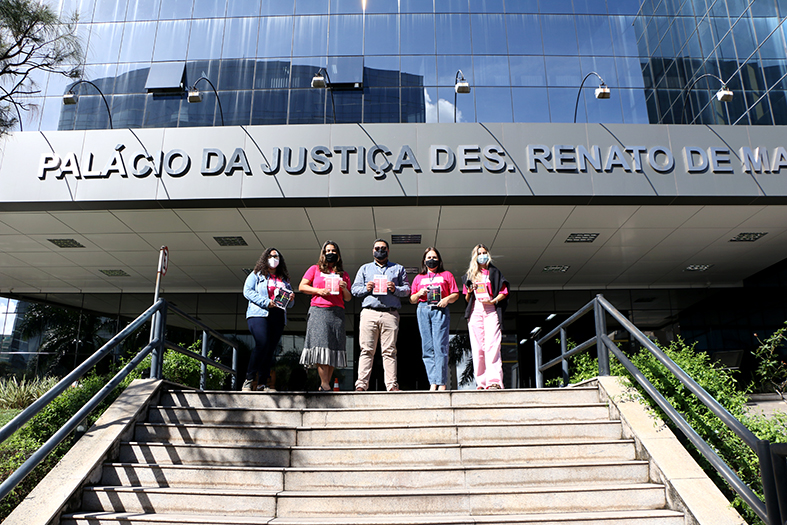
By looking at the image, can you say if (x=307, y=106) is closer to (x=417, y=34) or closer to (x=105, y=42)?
(x=417, y=34)

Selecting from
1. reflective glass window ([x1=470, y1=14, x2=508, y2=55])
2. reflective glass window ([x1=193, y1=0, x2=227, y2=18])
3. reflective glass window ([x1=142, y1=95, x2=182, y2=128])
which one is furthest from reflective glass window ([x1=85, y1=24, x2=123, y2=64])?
reflective glass window ([x1=470, y1=14, x2=508, y2=55])

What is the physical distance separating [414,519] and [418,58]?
12.5 metres

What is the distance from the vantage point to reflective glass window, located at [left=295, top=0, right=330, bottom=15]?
1462 centimetres

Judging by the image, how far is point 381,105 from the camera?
44.0 ft

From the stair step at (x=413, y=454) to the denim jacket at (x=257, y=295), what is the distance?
1809 mm

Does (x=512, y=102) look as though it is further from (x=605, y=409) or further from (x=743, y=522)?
(x=743, y=522)

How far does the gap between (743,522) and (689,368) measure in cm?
182

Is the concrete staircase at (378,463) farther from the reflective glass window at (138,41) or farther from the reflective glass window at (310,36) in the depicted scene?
the reflective glass window at (138,41)

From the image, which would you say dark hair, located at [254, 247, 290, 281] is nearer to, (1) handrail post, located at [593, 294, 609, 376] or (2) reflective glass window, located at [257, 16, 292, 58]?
(1) handrail post, located at [593, 294, 609, 376]

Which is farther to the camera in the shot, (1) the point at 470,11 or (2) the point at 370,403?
(1) the point at 470,11

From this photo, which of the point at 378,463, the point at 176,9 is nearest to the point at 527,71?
the point at 176,9

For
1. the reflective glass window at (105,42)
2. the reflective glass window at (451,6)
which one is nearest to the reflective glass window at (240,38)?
the reflective glass window at (105,42)

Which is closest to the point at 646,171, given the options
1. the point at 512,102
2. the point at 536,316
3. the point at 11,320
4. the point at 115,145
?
the point at 512,102

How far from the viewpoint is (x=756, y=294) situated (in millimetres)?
13562
